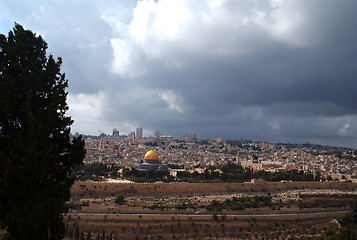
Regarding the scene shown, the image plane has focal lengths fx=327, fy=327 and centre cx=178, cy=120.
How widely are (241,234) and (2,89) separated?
27326mm

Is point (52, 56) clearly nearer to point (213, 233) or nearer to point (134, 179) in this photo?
point (213, 233)

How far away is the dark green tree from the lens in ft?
26.0

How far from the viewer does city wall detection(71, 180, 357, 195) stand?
4162 centimetres

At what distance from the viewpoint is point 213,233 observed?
3045cm

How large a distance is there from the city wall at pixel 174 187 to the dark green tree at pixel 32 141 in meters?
33.7

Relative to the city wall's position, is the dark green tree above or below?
above

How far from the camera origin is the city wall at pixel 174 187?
41.6 metres

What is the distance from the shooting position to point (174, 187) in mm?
43688

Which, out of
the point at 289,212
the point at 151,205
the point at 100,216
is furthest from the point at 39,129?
the point at 289,212

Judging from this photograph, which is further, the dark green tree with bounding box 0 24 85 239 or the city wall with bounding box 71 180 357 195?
the city wall with bounding box 71 180 357 195

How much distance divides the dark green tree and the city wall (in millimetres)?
33738

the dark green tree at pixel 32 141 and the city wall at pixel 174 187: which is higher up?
the dark green tree at pixel 32 141

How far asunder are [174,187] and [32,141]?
36.9 meters

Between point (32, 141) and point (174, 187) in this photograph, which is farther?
point (174, 187)
